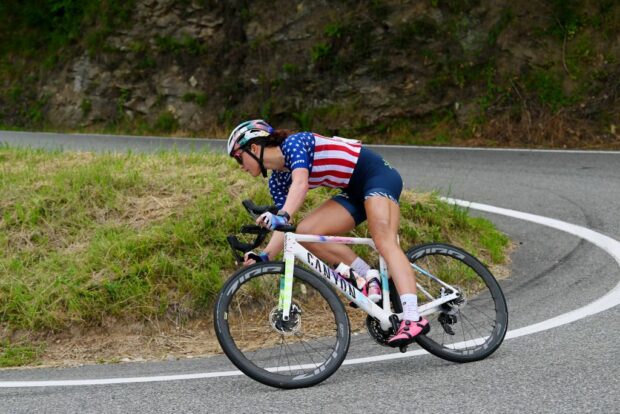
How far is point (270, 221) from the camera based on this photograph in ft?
16.4

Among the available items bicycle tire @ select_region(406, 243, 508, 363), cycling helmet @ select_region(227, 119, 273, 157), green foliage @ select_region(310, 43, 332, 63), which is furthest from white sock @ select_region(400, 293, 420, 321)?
green foliage @ select_region(310, 43, 332, 63)

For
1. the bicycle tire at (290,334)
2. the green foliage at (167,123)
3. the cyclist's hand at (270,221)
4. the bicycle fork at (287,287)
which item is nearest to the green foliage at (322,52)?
the green foliage at (167,123)

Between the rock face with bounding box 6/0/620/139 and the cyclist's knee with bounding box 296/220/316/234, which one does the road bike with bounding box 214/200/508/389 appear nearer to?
the cyclist's knee with bounding box 296/220/316/234

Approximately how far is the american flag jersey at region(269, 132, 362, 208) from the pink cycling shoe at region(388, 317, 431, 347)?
94 centimetres

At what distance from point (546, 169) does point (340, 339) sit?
8.32 m

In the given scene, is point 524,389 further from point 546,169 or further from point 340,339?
point 546,169

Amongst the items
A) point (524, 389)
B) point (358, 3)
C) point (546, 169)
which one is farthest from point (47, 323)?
point (358, 3)

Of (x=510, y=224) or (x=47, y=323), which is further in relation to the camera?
(x=510, y=224)

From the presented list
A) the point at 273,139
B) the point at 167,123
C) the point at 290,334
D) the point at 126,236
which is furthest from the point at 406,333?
the point at 167,123

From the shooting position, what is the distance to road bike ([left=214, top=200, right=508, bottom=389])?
5168 mm

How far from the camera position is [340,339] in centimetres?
521

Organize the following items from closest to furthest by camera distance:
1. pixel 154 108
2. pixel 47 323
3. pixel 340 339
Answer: pixel 340 339
pixel 47 323
pixel 154 108

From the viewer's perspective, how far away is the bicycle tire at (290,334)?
5.09 metres

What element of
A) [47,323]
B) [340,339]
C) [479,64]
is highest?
[479,64]
